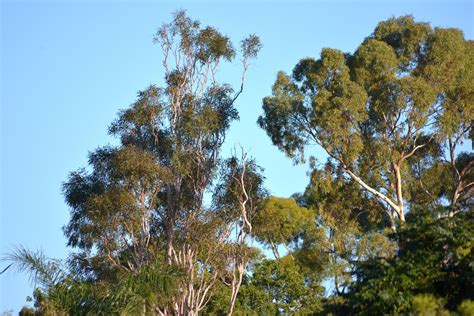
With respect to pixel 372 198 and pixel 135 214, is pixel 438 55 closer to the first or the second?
pixel 372 198

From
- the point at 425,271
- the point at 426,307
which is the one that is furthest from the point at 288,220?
the point at 426,307

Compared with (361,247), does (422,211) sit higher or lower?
lower

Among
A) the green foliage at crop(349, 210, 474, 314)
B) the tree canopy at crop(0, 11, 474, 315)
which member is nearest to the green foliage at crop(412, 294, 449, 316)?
the green foliage at crop(349, 210, 474, 314)

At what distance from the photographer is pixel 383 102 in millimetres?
26734

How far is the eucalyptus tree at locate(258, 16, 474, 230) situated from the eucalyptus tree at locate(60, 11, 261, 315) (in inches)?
104

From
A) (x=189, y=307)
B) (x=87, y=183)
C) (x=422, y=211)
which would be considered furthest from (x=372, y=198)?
(x=422, y=211)

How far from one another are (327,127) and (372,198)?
3615mm

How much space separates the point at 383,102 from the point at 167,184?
24.1ft

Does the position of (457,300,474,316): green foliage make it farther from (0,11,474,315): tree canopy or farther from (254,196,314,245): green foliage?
(254,196,314,245): green foliage

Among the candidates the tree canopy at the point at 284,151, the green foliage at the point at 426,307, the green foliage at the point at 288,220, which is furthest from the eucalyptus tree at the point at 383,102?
the green foliage at the point at 426,307

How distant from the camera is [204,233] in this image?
2736 cm

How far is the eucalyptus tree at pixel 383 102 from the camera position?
26.5 meters

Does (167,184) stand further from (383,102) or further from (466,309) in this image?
(466,309)

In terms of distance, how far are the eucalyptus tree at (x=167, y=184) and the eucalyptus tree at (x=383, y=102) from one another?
2.63 metres
